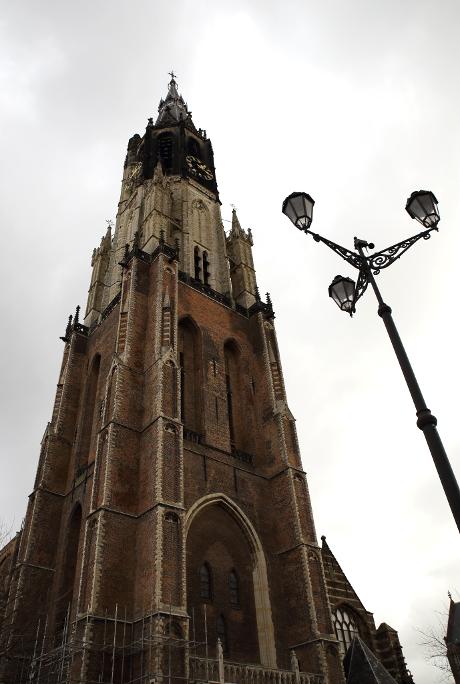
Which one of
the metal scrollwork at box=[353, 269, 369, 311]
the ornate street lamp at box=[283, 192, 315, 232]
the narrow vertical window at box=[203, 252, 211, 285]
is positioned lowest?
the metal scrollwork at box=[353, 269, 369, 311]

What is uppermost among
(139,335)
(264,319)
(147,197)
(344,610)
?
(147,197)

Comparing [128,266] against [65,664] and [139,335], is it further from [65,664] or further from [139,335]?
[65,664]

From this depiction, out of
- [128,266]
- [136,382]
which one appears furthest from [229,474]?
[128,266]

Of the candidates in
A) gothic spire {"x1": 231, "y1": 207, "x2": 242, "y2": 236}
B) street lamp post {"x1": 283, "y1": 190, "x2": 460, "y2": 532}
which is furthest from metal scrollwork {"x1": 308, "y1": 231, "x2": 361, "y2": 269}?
gothic spire {"x1": 231, "y1": 207, "x2": 242, "y2": 236}

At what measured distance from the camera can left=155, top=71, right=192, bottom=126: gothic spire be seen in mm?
45347

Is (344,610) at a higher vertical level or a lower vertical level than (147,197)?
lower

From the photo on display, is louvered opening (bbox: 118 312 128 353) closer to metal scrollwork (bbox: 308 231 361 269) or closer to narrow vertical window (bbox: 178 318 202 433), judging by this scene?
narrow vertical window (bbox: 178 318 202 433)

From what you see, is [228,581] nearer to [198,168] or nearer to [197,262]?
[197,262]

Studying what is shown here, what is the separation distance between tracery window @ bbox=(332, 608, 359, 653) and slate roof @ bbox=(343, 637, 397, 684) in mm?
733

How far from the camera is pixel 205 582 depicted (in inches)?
758

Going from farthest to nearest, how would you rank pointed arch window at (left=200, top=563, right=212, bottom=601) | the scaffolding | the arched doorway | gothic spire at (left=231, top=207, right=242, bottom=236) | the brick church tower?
gothic spire at (left=231, top=207, right=242, bottom=236) < pointed arch window at (left=200, top=563, right=212, bottom=601) < the arched doorway < the brick church tower < the scaffolding

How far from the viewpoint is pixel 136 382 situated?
72.5ft

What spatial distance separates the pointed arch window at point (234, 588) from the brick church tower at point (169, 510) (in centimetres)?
6

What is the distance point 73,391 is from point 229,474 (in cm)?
953
